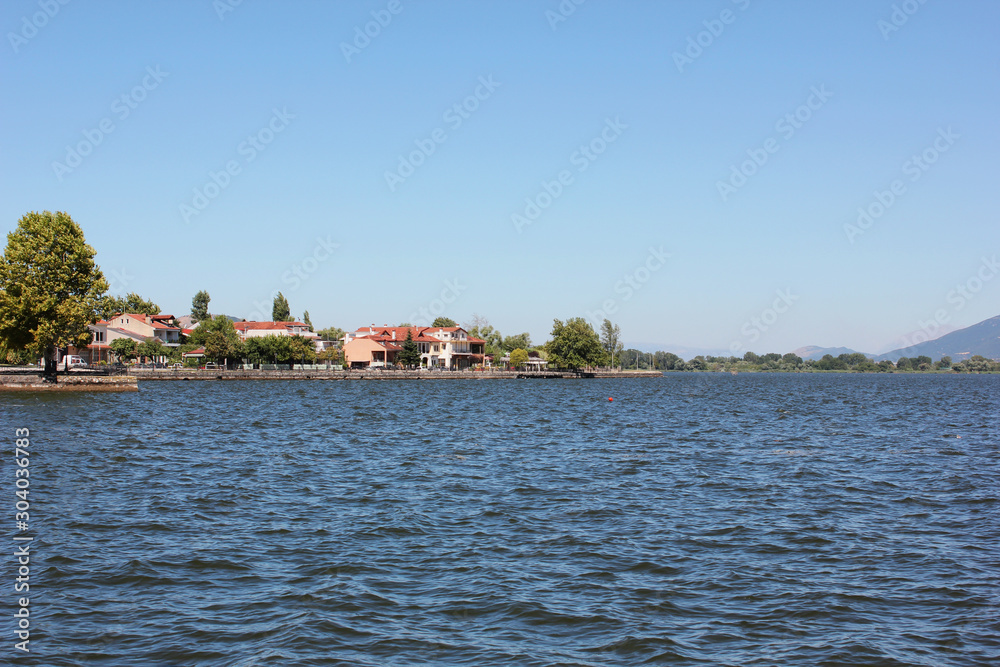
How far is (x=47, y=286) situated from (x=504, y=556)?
6273 centimetres

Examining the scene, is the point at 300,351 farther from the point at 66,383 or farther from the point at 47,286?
the point at 47,286

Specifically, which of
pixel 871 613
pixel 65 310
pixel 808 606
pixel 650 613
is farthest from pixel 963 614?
pixel 65 310

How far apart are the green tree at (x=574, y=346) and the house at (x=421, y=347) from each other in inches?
598

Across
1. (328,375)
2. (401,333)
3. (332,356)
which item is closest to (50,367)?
(328,375)

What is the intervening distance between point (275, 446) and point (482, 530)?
16.1 meters

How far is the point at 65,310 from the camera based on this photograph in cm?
6019

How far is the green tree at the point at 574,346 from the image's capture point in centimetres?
14338

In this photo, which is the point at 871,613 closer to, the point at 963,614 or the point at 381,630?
the point at 963,614

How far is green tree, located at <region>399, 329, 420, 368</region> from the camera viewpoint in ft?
395

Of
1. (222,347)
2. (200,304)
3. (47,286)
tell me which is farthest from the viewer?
(200,304)

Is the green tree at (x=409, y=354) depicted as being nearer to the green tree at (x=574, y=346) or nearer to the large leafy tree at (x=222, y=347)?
the large leafy tree at (x=222, y=347)

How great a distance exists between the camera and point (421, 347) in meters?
132

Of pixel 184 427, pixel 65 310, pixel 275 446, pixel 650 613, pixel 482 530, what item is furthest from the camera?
pixel 65 310

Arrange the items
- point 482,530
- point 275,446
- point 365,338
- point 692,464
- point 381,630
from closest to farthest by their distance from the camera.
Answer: point 381,630, point 482,530, point 692,464, point 275,446, point 365,338
